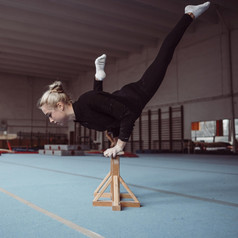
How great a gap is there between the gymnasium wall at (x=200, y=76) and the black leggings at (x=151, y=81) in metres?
7.87

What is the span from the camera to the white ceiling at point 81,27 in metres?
8.80

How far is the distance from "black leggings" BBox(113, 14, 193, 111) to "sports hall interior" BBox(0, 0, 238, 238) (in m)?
0.53

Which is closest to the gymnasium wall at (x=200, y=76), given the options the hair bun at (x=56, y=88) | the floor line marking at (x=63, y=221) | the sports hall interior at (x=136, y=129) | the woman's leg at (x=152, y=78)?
the sports hall interior at (x=136, y=129)

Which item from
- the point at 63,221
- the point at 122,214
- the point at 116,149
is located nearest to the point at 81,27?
the point at 116,149

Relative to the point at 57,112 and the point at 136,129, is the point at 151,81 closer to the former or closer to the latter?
the point at 57,112

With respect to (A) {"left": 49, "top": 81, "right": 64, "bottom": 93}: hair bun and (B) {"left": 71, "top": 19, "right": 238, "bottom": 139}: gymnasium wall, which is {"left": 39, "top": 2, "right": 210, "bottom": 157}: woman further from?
(B) {"left": 71, "top": 19, "right": 238, "bottom": 139}: gymnasium wall

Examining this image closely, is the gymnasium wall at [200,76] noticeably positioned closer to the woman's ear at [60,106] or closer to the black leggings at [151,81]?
the black leggings at [151,81]

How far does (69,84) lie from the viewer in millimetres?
18656

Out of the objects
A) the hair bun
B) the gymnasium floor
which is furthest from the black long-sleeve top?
the gymnasium floor

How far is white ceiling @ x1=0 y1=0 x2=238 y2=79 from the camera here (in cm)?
→ 880

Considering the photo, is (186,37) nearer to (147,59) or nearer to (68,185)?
(147,59)

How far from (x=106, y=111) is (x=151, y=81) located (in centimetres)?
62

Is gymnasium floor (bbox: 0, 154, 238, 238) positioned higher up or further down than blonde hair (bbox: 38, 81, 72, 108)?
further down

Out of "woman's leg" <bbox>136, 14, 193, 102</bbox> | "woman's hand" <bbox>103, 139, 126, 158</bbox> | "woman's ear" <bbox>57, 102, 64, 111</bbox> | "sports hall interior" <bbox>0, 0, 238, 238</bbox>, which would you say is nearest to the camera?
"sports hall interior" <bbox>0, 0, 238, 238</bbox>
